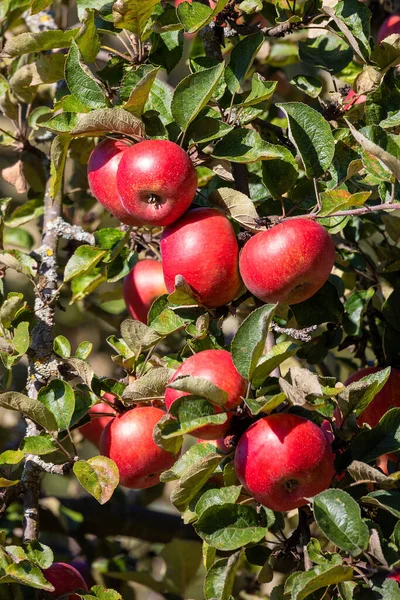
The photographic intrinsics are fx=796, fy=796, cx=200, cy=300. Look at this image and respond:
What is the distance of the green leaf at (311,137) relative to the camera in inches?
45.0

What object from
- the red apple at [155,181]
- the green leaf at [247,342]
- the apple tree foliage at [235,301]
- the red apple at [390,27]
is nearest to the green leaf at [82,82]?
the apple tree foliage at [235,301]

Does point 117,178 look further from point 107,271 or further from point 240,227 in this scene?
point 107,271

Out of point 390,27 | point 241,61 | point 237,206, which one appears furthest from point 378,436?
point 390,27

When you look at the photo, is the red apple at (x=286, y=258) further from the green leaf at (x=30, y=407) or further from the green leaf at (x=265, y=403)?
the green leaf at (x=30, y=407)

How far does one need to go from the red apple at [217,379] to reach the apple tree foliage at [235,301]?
1.2 inches

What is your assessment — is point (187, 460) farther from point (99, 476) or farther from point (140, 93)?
point (140, 93)

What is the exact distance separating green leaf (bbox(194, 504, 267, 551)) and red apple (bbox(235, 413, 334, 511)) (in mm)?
42

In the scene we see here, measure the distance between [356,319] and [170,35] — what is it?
0.63 m

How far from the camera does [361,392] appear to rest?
3.46 ft

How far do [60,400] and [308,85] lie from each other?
713 mm

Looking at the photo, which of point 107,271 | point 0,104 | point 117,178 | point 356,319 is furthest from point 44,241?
point 356,319

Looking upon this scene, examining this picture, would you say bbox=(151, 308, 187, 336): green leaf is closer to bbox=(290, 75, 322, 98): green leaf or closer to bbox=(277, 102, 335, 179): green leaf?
bbox=(277, 102, 335, 179): green leaf

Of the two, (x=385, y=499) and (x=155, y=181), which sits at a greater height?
(x=155, y=181)

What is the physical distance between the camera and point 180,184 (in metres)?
1.13
